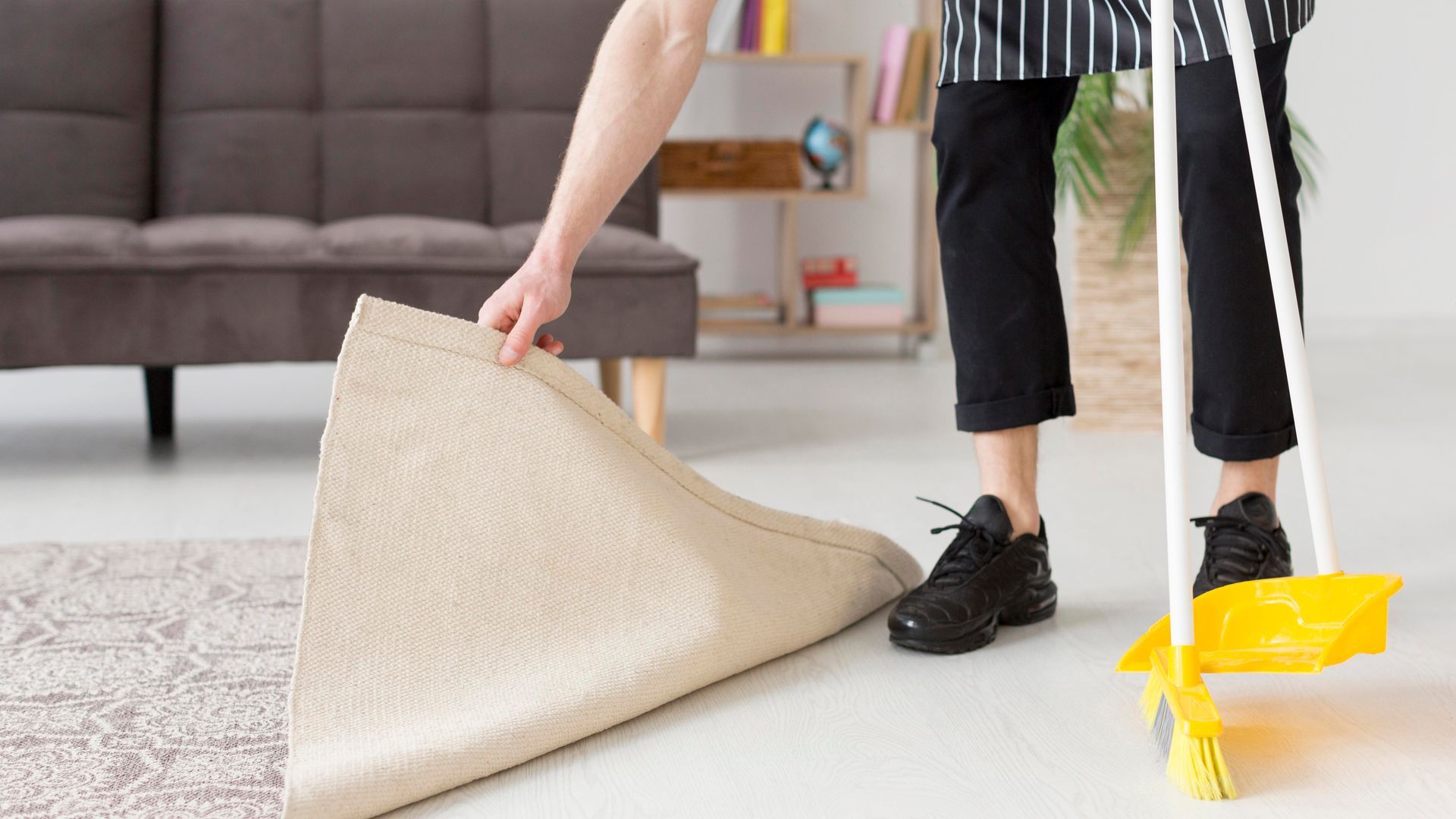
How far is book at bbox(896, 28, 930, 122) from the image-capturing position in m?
3.50

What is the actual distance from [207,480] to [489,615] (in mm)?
1240

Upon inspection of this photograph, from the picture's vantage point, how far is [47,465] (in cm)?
211

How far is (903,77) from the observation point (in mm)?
3551

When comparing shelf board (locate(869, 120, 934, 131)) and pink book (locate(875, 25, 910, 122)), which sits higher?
pink book (locate(875, 25, 910, 122))

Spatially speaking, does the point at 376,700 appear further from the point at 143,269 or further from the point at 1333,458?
the point at 1333,458

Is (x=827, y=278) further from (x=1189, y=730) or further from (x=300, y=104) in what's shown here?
(x=1189, y=730)

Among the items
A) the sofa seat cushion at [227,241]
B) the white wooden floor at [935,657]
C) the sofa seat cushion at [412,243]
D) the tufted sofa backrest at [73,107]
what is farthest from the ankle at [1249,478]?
the tufted sofa backrest at [73,107]

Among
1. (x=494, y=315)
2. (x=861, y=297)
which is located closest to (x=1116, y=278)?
(x=861, y=297)

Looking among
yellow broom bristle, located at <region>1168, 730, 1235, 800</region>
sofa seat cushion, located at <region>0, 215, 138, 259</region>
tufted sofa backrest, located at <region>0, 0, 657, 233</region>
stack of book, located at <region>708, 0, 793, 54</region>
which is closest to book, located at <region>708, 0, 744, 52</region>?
stack of book, located at <region>708, 0, 793, 54</region>

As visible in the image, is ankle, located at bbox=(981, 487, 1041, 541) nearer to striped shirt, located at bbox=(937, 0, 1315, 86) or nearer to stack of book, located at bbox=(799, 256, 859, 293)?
striped shirt, located at bbox=(937, 0, 1315, 86)

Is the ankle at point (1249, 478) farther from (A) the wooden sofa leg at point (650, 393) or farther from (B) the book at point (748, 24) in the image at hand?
(B) the book at point (748, 24)

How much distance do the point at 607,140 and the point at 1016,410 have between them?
0.44 m

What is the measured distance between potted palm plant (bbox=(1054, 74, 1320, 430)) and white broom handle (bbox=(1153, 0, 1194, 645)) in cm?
155

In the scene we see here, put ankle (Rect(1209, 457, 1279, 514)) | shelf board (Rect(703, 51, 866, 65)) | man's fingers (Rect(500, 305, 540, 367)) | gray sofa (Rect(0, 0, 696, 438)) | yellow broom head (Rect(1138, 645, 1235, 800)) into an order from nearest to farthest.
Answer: yellow broom head (Rect(1138, 645, 1235, 800))
man's fingers (Rect(500, 305, 540, 367))
ankle (Rect(1209, 457, 1279, 514))
gray sofa (Rect(0, 0, 696, 438))
shelf board (Rect(703, 51, 866, 65))
